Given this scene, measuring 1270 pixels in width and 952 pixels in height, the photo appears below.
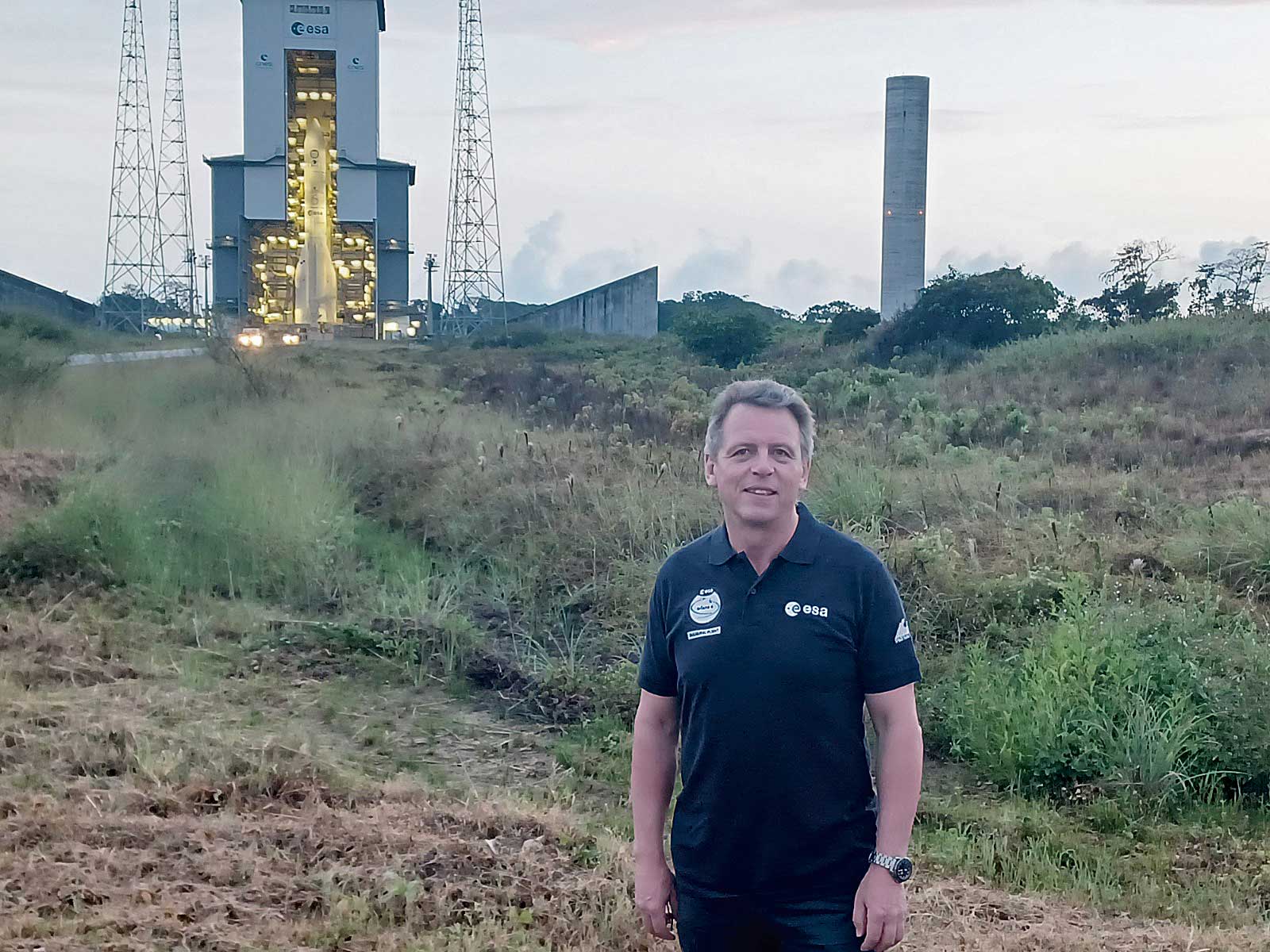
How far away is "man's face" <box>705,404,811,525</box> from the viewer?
263cm

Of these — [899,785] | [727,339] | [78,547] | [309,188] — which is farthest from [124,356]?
[309,188]

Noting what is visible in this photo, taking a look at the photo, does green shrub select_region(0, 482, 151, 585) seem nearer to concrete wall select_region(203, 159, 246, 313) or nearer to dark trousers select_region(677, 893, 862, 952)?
dark trousers select_region(677, 893, 862, 952)

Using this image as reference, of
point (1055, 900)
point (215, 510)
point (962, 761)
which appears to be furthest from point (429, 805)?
point (215, 510)

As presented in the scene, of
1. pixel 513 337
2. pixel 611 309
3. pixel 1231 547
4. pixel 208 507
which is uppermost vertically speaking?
pixel 611 309

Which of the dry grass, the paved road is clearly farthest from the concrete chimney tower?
the dry grass

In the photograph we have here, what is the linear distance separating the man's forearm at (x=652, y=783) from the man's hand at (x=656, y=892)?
26 mm

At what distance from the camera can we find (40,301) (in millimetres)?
41844

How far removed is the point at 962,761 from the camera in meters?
6.74

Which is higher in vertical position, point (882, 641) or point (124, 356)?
point (124, 356)

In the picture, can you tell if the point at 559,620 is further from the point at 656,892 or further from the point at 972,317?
the point at 972,317

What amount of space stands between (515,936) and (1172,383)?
2130 cm

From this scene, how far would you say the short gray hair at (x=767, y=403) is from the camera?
272 centimetres

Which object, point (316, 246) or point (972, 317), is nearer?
point (972, 317)

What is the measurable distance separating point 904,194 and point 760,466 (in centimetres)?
4363
